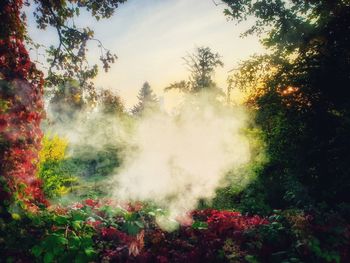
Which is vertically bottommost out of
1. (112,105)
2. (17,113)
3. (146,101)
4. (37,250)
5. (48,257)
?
(48,257)

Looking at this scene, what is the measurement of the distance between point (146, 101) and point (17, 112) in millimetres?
54612

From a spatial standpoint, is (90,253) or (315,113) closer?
(90,253)

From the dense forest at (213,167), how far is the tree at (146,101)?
41.2 meters

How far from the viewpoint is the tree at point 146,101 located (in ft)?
187

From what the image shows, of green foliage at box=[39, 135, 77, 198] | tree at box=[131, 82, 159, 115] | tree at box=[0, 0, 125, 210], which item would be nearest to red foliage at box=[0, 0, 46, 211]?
tree at box=[0, 0, 125, 210]

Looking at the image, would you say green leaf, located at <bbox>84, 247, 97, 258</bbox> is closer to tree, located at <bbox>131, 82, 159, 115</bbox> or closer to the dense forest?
the dense forest

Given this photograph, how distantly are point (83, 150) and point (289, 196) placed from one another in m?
18.4

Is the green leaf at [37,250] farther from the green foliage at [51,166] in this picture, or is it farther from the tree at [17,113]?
the green foliage at [51,166]

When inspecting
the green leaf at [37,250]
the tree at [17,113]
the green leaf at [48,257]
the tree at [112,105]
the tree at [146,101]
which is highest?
the tree at [146,101]

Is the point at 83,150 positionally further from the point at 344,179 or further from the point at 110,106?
the point at 344,179

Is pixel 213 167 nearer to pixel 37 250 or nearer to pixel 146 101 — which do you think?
pixel 37 250

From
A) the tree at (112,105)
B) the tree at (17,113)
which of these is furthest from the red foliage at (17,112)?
the tree at (112,105)

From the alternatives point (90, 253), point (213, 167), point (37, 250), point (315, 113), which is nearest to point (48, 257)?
point (37, 250)

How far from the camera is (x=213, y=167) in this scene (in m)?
Result: 11.8
